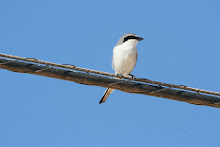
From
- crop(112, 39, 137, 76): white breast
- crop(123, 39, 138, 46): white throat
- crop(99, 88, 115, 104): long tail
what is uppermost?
crop(123, 39, 138, 46): white throat

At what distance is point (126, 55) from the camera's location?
8.59 meters

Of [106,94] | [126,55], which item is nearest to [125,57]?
[126,55]

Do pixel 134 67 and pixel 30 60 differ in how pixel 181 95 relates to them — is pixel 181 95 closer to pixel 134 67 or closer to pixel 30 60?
pixel 30 60

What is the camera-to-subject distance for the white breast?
861cm

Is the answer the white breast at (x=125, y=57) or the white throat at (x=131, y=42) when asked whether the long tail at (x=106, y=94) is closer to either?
the white breast at (x=125, y=57)

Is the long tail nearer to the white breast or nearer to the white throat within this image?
the white breast

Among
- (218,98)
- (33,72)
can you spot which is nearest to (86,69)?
(33,72)

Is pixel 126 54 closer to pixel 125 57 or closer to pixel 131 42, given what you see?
pixel 125 57

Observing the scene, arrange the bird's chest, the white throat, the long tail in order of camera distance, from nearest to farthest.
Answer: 1. the long tail
2. the bird's chest
3. the white throat

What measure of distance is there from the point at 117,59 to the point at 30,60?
3997 mm

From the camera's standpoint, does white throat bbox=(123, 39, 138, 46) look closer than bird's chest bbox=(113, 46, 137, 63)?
No

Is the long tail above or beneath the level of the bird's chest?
beneath

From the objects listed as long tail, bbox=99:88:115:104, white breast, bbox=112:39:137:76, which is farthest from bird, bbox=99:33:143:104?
long tail, bbox=99:88:115:104

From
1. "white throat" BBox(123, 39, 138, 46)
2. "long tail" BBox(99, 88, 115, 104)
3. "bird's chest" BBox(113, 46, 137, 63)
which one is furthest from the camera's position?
"white throat" BBox(123, 39, 138, 46)
